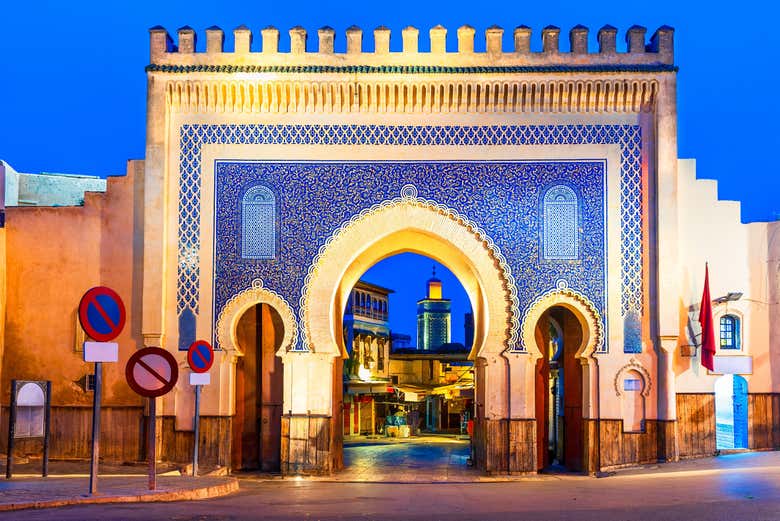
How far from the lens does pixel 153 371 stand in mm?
9156

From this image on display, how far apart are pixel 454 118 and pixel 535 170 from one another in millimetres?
1566

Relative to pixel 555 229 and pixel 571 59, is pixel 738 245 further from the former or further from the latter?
pixel 571 59

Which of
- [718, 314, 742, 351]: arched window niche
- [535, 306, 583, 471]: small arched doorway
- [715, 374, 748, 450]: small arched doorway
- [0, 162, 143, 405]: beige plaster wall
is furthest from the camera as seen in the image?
[535, 306, 583, 471]: small arched doorway

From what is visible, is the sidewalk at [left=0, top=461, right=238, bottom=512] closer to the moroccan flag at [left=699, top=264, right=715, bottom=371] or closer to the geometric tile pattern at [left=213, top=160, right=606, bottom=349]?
the geometric tile pattern at [left=213, top=160, right=606, bottom=349]

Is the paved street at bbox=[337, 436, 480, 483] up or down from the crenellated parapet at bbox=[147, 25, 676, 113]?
down

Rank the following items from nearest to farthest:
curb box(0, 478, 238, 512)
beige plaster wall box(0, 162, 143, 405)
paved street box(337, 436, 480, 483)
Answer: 1. curb box(0, 478, 238, 512)
2. paved street box(337, 436, 480, 483)
3. beige plaster wall box(0, 162, 143, 405)

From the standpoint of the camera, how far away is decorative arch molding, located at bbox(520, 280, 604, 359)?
15523 millimetres

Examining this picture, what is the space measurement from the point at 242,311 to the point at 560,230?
530 cm

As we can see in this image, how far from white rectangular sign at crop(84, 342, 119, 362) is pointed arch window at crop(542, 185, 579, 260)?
8.75 metres

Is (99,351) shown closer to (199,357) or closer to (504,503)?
(199,357)

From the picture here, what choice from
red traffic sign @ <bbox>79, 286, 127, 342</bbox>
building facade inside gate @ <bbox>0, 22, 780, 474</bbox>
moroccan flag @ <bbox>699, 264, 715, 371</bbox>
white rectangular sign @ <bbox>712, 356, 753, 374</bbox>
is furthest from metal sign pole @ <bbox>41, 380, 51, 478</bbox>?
white rectangular sign @ <bbox>712, 356, 753, 374</bbox>

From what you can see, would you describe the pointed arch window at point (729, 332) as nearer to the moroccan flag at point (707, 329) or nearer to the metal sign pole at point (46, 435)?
the moroccan flag at point (707, 329)

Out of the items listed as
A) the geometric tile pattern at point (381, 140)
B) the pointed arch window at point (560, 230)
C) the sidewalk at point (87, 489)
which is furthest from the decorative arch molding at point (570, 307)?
the sidewalk at point (87, 489)

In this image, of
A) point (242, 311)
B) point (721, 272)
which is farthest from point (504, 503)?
point (721, 272)
